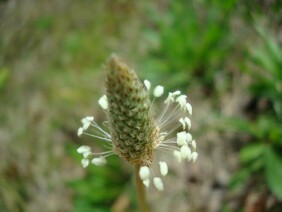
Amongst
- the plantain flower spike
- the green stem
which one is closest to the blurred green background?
the green stem

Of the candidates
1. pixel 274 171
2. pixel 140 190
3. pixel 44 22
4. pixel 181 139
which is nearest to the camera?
pixel 181 139

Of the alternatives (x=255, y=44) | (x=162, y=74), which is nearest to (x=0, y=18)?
(x=162, y=74)

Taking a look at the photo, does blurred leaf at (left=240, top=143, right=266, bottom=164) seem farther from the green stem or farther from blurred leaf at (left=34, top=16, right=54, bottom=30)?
blurred leaf at (left=34, top=16, right=54, bottom=30)

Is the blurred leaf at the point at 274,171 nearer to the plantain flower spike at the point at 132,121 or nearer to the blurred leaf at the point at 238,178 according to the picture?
the blurred leaf at the point at 238,178

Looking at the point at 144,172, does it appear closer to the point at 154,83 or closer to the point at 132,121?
the point at 132,121

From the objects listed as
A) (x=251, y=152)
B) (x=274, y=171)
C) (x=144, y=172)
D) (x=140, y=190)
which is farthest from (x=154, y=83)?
(x=144, y=172)
